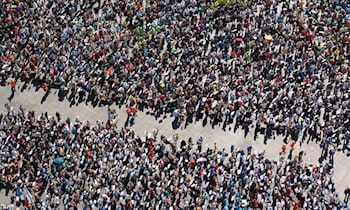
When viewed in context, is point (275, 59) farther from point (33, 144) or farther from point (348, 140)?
point (33, 144)

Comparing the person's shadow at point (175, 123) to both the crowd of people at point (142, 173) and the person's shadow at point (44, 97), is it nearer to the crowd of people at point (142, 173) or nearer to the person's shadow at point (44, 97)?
the crowd of people at point (142, 173)

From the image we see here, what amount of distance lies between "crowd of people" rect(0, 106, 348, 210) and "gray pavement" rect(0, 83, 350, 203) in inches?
21.9

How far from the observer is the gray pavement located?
41656mm

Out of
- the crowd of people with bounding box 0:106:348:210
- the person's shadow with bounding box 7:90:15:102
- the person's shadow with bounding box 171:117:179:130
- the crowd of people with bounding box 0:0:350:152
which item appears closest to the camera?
the crowd of people with bounding box 0:106:348:210

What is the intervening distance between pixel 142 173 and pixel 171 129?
4441 mm

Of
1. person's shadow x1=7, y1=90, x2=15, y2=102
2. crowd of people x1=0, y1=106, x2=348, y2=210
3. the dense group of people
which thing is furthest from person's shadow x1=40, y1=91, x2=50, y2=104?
crowd of people x1=0, y1=106, x2=348, y2=210

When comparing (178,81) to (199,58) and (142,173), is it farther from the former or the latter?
(142,173)

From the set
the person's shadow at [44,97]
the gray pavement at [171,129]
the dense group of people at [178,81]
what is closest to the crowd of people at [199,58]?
the dense group of people at [178,81]

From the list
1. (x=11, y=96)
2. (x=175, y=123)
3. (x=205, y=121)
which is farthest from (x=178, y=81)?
(x=11, y=96)

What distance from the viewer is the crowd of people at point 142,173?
3950 centimetres

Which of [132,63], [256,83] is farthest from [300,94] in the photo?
[132,63]

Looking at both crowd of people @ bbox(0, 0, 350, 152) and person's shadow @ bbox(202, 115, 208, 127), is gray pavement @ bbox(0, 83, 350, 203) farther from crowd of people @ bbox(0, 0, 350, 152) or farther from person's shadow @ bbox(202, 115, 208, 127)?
crowd of people @ bbox(0, 0, 350, 152)

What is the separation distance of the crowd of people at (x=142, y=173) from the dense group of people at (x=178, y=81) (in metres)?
0.09

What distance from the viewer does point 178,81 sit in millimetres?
46125
